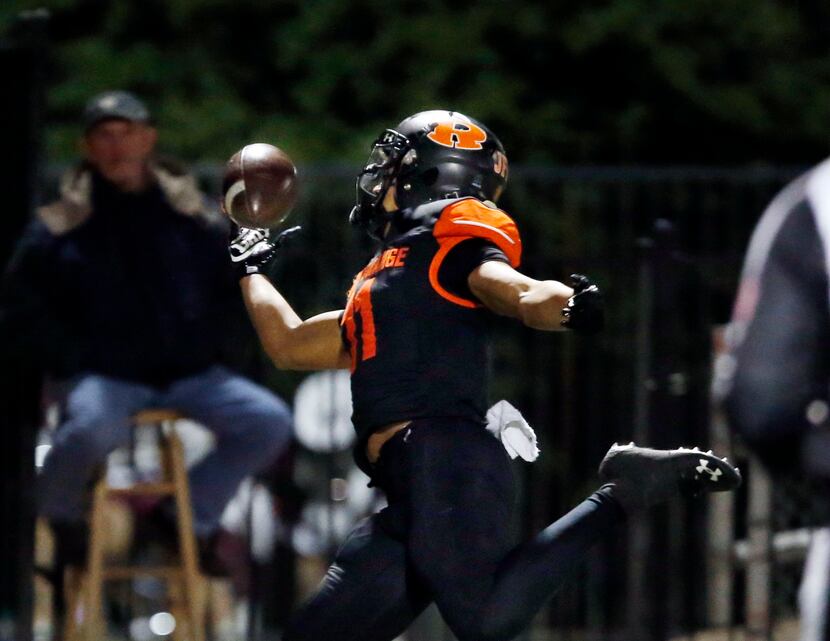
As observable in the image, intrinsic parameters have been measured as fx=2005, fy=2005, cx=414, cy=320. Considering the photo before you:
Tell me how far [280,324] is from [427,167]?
586mm

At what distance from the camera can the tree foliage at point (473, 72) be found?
10172 millimetres

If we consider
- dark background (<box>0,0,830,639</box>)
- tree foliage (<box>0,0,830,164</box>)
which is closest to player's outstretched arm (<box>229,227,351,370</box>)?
dark background (<box>0,0,830,639</box>)

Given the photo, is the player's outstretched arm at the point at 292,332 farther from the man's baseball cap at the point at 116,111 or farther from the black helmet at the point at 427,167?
the man's baseball cap at the point at 116,111

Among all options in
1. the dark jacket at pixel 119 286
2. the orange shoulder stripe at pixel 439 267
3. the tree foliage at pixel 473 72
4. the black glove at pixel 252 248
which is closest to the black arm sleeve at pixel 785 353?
the orange shoulder stripe at pixel 439 267

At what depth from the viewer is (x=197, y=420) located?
7.16m

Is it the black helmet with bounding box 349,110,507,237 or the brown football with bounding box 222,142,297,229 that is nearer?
the black helmet with bounding box 349,110,507,237

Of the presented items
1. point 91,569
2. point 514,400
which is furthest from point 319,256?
point 91,569

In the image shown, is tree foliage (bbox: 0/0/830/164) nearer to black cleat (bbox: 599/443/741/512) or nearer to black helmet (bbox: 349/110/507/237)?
black helmet (bbox: 349/110/507/237)

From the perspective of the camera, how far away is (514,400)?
27.1 ft

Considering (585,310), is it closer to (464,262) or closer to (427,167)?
(464,262)

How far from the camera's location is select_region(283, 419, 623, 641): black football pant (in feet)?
16.1

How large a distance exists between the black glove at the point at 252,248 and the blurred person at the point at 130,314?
172cm

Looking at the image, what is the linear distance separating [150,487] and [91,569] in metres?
0.36

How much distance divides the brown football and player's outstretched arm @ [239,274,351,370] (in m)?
0.16
